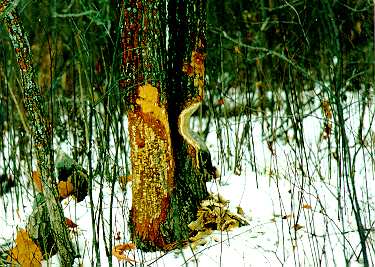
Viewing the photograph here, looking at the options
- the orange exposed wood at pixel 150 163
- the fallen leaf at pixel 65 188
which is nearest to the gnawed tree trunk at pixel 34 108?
the orange exposed wood at pixel 150 163

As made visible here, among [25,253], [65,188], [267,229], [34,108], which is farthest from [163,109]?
[65,188]

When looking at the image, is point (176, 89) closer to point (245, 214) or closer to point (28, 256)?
Answer: point (245, 214)

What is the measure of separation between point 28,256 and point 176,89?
80cm

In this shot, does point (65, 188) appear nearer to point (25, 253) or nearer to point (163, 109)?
point (25, 253)

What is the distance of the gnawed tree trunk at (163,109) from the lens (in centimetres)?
174

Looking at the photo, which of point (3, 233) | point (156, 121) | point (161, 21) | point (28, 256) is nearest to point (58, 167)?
point (3, 233)

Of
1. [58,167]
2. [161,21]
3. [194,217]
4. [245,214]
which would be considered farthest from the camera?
[58,167]

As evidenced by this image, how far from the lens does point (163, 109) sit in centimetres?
178

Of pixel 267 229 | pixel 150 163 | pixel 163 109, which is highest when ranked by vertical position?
pixel 163 109

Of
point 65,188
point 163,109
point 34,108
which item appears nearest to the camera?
point 34,108

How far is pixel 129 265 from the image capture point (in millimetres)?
1757

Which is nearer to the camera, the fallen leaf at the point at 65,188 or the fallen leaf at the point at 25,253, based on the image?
the fallen leaf at the point at 25,253

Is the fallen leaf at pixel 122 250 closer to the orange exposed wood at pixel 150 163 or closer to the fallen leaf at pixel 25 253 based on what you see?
the orange exposed wood at pixel 150 163

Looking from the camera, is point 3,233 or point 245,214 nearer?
point 245,214
